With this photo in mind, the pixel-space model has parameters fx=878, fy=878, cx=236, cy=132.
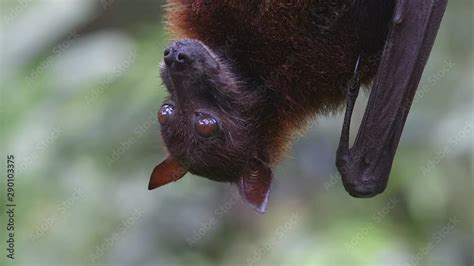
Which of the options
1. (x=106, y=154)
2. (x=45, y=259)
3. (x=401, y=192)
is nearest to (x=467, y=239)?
(x=401, y=192)

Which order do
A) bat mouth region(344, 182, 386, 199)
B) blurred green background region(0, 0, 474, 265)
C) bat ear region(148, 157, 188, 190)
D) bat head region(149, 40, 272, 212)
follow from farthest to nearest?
blurred green background region(0, 0, 474, 265) → bat ear region(148, 157, 188, 190) → bat head region(149, 40, 272, 212) → bat mouth region(344, 182, 386, 199)

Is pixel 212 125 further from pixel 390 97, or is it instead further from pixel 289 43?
pixel 390 97

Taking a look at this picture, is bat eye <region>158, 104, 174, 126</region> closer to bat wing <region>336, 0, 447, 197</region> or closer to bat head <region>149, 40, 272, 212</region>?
bat head <region>149, 40, 272, 212</region>

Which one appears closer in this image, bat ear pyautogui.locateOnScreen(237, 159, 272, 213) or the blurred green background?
bat ear pyautogui.locateOnScreen(237, 159, 272, 213)

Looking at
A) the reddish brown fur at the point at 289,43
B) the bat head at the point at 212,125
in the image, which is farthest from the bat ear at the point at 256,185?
the reddish brown fur at the point at 289,43

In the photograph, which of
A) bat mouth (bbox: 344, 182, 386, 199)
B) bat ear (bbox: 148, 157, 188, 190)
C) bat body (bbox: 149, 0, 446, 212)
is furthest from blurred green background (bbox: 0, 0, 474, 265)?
bat mouth (bbox: 344, 182, 386, 199)

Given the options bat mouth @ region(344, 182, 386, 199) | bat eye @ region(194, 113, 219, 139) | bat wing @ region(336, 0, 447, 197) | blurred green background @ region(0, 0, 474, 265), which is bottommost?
blurred green background @ region(0, 0, 474, 265)

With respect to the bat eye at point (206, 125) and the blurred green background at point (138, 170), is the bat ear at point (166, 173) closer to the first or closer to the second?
the bat eye at point (206, 125)

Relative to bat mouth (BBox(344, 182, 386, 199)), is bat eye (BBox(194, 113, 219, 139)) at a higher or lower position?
higher
